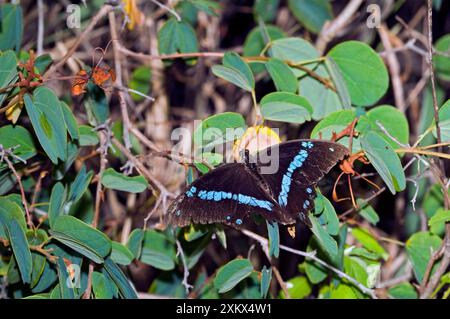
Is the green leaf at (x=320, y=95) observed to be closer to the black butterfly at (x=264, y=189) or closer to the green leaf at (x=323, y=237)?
the black butterfly at (x=264, y=189)

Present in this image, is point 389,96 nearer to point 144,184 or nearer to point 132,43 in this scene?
point 132,43

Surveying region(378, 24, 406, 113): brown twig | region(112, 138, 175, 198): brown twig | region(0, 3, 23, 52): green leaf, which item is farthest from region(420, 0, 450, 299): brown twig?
region(0, 3, 23, 52): green leaf

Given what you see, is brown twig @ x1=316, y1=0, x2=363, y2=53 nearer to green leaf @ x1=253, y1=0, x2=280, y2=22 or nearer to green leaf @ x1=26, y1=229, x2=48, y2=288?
green leaf @ x1=253, y1=0, x2=280, y2=22

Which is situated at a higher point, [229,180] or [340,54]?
[340,54]

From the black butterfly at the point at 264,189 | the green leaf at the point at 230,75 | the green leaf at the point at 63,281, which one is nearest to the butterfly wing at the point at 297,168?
the black butterfly at the point at 264,189
